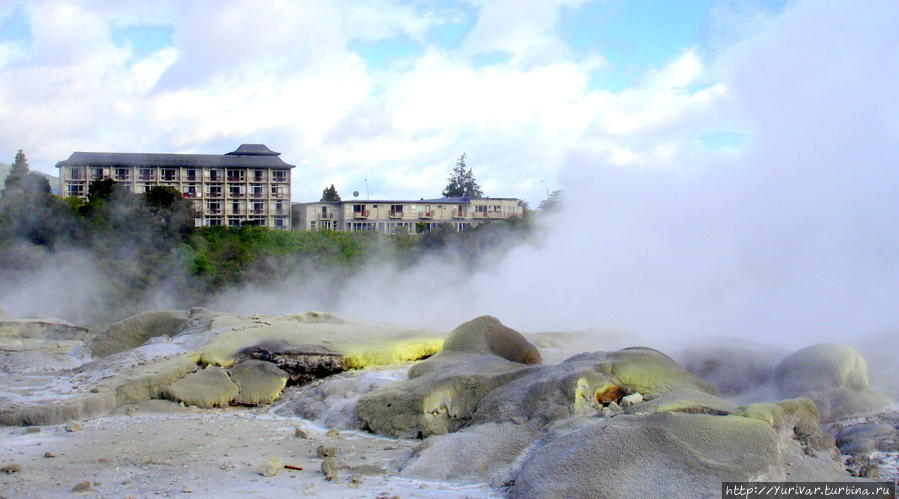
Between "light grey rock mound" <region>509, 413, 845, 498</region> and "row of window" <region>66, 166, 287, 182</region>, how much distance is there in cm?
3366

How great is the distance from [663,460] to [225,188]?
1414 inches

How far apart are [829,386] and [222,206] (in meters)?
34.1

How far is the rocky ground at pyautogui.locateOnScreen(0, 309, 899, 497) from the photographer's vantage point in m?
6.57

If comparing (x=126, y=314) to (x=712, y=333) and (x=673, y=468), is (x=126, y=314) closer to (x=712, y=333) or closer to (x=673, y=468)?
(x=712, y=333)

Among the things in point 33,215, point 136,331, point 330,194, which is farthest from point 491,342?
point 330,194

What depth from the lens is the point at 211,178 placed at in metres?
40.0

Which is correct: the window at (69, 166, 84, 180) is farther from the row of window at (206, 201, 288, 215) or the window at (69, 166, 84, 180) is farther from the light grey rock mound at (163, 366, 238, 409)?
the light grey rock mound at (163, 366, 238, 409)

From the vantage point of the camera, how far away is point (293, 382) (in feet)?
36.4

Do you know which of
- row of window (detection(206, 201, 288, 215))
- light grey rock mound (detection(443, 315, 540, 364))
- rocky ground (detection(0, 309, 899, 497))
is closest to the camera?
rocky ground (detection(0, 309, 899, 497))

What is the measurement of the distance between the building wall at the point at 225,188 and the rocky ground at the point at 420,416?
2625cm

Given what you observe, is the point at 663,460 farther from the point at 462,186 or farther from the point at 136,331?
the point at 462,186

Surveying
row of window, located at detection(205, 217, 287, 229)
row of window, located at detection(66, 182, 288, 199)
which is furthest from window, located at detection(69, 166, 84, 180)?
row of window, located at detection(205, 217, 287, 229)

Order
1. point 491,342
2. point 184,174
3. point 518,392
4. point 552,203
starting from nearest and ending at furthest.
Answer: point 518,392 → point 491,342 → point 552,203 → point 184,174

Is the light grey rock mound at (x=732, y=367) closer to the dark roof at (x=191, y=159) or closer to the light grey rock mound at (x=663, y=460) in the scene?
the light grey rock mound at (x=663, y=460)
